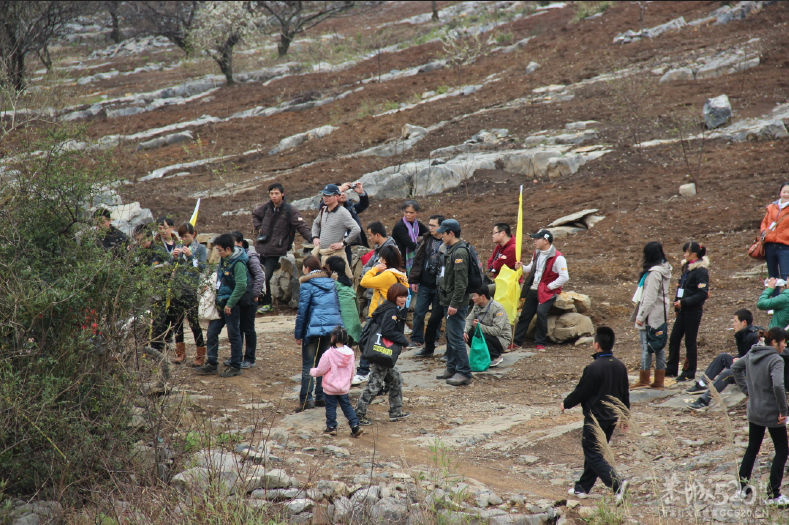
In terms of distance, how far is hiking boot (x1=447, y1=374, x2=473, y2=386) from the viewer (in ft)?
25.0

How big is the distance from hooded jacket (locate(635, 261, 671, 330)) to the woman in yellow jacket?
2603mm

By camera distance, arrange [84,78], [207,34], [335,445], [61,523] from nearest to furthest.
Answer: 1. [61,523]
2. [335,445]
3. [207,34]
4. [84,78]

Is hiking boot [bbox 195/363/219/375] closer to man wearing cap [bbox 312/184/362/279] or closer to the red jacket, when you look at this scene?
man wearing cap [bbox 312/184/362/279]

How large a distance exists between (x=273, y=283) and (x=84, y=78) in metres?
34.6

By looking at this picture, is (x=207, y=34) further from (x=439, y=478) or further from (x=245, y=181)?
(x=439, y=478)

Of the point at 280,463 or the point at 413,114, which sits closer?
the point at 280,463

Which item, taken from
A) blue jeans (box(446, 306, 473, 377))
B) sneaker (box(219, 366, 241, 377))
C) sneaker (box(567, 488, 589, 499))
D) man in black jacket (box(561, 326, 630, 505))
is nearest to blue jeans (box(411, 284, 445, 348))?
blue jeans (box(446, 306, 473, 377))

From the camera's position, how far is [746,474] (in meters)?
4.88

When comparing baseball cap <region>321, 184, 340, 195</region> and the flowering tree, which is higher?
the flowering tree

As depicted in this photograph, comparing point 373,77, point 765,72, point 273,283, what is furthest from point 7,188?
point 373,77

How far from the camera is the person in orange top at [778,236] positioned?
8305 millimetres

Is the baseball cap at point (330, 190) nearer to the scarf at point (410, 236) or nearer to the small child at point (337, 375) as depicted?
the scarf at point (410, 236)

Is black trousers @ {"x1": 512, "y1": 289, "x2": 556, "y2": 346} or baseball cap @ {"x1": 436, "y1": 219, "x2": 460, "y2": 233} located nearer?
baseball cap @ {"x1": 436, "y1": 219, "x2": 460, "y2": 233}

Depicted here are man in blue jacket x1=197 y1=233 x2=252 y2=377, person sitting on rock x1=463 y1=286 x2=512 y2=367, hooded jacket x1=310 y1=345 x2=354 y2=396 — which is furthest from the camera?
person sitting on rock x1=463 y1=286 x2=512 y2=367
